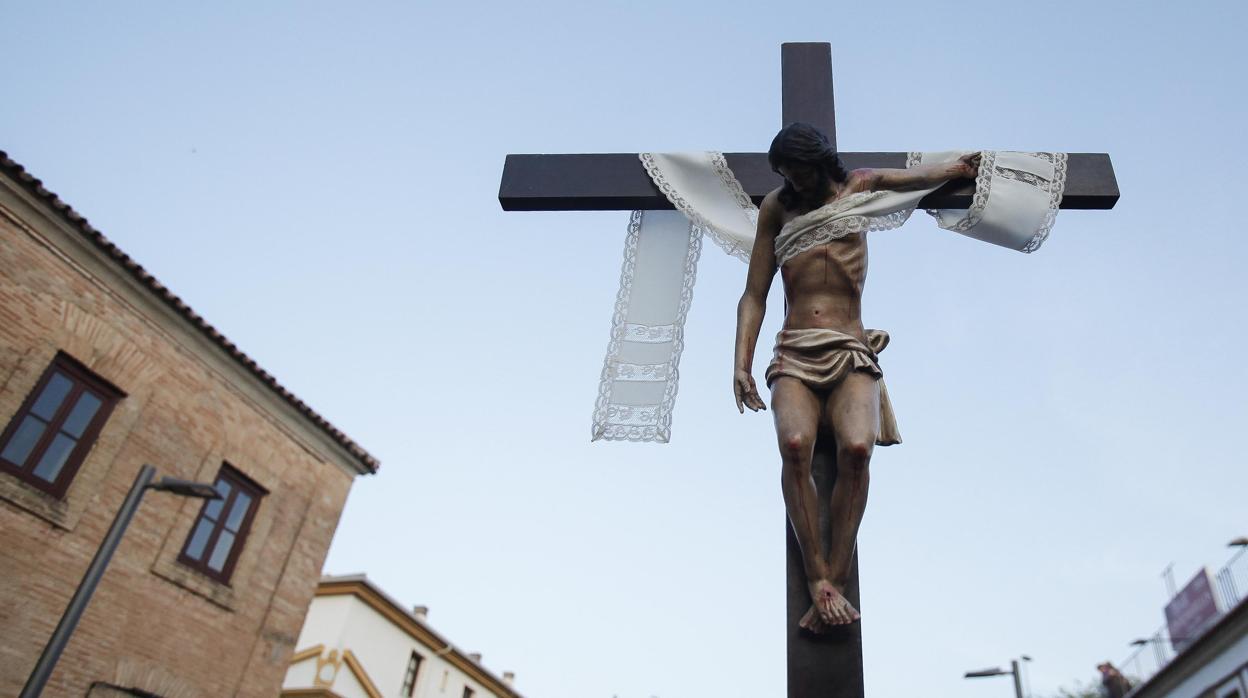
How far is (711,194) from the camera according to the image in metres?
3.40

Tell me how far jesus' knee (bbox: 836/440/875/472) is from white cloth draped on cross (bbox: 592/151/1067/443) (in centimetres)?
74

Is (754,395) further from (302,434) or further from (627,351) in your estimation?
(302,434)

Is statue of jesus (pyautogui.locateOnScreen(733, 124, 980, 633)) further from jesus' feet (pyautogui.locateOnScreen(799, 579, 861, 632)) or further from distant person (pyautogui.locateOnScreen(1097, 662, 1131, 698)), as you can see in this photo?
distant person (pyautogui.locateOnScreen(1097, 662, 1131, 698))

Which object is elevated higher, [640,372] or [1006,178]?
[1006,178]

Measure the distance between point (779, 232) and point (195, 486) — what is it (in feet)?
25.0

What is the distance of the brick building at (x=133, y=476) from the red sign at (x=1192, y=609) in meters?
21.2

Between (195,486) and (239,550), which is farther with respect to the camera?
(239,550)

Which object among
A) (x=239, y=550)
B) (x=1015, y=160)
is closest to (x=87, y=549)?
(x=239, y=550)

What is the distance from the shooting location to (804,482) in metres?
2.44

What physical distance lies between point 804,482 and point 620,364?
106 centimetres

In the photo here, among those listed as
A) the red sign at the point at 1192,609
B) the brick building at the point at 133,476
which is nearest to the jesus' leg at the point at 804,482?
the brick building at the point at 133,476

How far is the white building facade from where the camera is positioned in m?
19.5

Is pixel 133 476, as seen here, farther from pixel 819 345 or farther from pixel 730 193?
pixel 819 345

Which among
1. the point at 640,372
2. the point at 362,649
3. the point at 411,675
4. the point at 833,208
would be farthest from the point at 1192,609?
the point at 833,208
